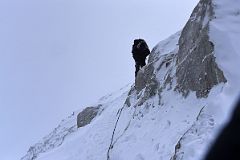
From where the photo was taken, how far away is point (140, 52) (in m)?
19.0

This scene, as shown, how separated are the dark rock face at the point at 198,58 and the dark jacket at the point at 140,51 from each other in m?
3.81

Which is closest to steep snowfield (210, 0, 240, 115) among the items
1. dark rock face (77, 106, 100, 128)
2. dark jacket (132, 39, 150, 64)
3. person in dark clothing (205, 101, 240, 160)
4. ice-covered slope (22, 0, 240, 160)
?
ice-covered slope (22, 0, 240, 160)

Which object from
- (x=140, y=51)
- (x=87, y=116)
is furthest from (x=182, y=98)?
(x=87, y=116)

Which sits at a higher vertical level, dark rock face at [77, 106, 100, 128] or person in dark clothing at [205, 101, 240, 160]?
person in dark clothing at [205, 101, 240, 160]

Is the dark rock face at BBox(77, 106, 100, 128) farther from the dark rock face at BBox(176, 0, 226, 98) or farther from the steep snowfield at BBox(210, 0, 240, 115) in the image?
the steep snowfield at BBox(210, 0, 240, 115)

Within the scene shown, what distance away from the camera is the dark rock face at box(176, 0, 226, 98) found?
12.3 metres

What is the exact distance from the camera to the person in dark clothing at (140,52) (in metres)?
18.9

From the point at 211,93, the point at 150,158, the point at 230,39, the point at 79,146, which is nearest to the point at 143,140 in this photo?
the point at 150,158

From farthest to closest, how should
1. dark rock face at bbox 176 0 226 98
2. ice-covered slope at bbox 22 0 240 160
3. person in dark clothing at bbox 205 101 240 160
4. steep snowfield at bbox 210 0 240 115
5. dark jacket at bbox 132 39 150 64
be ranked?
1. dark jacket at bbox 132 39 150 64
2. dark rock face at bbox 176 0 226 98
3. steep snowfield at bbox 210 0 240 115
4. ice-covered slope at bbox 22 0 240 160
5. person in dark clothing at bbox 205 101 240 160

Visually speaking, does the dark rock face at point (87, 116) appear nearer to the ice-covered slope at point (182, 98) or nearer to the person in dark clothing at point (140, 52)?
the person in dark clothing at point (140, 52)

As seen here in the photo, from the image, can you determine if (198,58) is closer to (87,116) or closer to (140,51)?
(140,51)

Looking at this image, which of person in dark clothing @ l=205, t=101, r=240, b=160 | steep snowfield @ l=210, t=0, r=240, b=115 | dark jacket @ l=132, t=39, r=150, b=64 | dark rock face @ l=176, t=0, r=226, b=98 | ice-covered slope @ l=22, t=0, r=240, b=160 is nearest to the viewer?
person in dark clothing @ l=205, t=101, r=240, b=160

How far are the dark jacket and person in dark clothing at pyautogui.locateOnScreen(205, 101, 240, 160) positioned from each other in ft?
57.7

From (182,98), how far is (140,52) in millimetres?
5771
